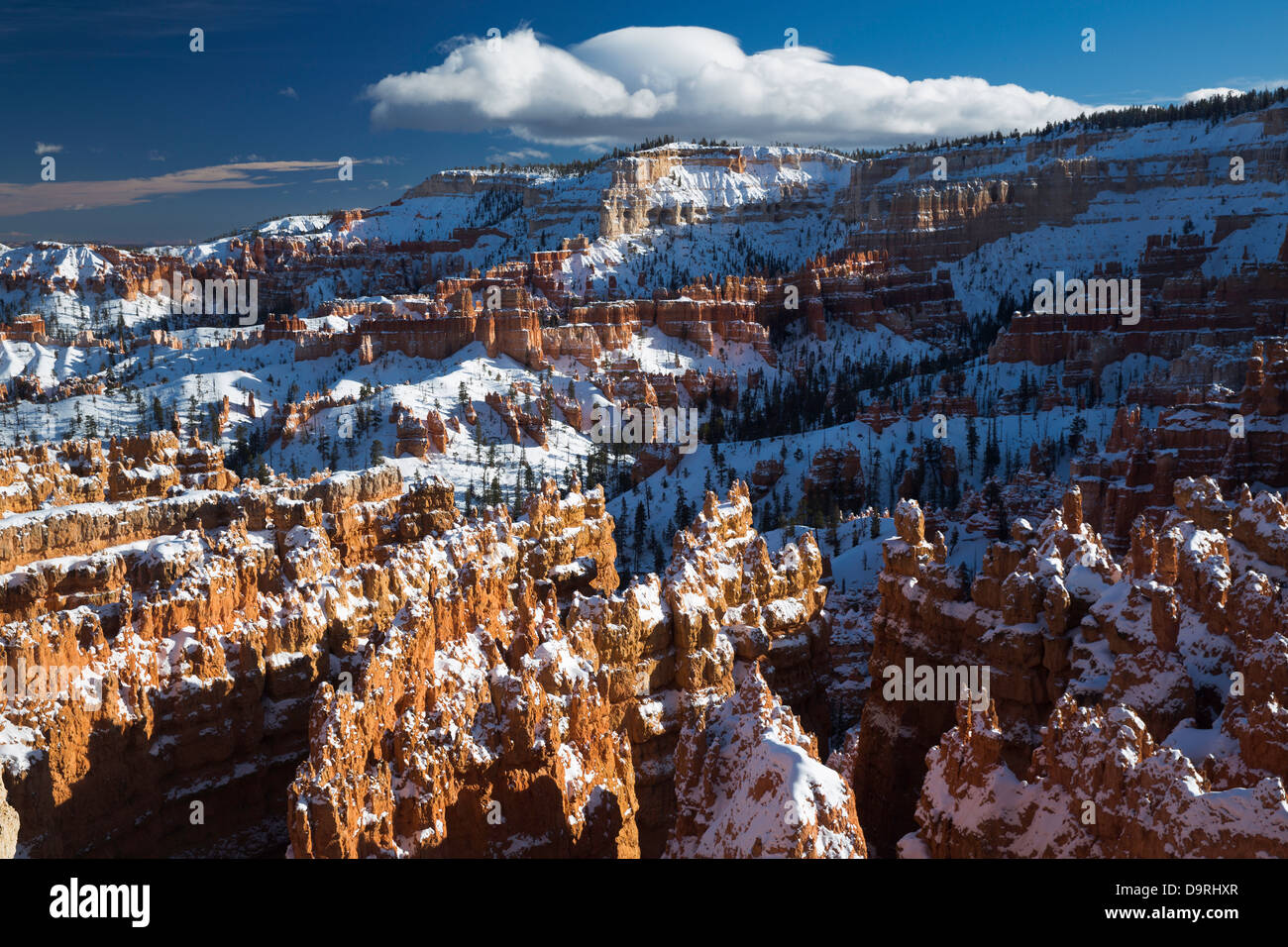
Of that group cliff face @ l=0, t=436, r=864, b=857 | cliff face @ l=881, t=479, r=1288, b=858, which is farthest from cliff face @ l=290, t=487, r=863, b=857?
cliff face @ l=881, t=479, r=1288, b=858

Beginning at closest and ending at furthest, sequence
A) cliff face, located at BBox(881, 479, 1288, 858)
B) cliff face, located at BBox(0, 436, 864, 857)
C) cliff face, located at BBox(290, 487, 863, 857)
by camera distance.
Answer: cliff face, located at BBox(881, 479, 1288, 858) < cliff face, located at BBox(290, 487, 863, 857) < cliff face, located at BBox(0, 436, 864, 857)

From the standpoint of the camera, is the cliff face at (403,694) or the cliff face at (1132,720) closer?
the cliff face at (1132,720)

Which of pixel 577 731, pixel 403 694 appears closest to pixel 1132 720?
pixel 577 731

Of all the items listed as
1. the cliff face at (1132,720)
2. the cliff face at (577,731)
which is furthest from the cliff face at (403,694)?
the cliff face at (1132,720)

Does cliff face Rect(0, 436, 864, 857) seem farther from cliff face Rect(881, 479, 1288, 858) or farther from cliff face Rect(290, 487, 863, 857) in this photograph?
cliff face Rect(881, 479, 1288, 858)

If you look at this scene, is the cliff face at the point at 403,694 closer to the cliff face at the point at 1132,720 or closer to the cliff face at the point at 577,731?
the cliff face at the point at 577,731

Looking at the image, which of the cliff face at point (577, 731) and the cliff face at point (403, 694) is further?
the cliff face at point (403, 694)

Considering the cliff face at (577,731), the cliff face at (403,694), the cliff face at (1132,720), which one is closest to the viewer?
the cliff face at (1132,720)

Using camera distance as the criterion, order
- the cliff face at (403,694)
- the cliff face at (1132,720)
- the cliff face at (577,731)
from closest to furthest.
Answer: the cliff face at (1132,720)
the cliff face at (577,731)
the cliff face at (403,694)

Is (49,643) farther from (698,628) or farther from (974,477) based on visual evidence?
(974,477)

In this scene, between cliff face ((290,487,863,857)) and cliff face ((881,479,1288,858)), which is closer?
cliff face ((881,479,1288,858))

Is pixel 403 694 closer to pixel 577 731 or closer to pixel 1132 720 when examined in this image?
pixel 577 731
